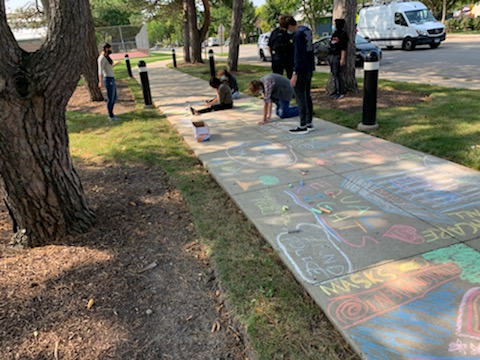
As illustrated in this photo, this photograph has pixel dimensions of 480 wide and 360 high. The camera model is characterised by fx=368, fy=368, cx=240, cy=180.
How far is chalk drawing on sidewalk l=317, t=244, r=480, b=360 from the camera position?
2.11m

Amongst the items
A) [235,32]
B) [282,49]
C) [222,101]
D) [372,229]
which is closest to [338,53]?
[282,49]

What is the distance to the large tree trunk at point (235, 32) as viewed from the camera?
15.3 meters

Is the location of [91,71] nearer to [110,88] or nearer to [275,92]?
[110,88]

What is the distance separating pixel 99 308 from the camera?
2.69m

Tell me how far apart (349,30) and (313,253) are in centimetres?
723

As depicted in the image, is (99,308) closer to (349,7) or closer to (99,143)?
(99,143)

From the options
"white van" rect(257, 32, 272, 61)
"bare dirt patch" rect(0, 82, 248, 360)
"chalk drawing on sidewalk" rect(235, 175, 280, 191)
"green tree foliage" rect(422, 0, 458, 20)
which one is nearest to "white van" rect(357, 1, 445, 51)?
"white van" rect(257, 32, 272, 61)

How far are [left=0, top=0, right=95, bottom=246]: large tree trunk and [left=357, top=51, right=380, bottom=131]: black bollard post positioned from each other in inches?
171

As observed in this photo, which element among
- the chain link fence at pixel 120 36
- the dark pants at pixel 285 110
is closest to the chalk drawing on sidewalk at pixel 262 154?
the dark pants at pixel 285 110

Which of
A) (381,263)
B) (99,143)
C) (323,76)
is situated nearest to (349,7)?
(323,76)

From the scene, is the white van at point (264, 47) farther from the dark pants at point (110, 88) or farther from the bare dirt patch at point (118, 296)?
the bare dirt patch at point (118, 296)

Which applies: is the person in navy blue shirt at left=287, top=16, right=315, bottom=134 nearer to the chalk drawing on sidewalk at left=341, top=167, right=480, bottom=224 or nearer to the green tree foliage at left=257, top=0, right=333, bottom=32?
the chalk drawing on sidewalk at left=341, top=167, right=480, bottom=224

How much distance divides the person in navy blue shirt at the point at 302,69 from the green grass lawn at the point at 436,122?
0.86m

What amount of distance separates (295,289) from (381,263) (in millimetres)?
715
